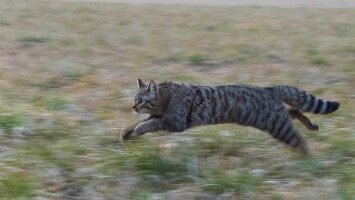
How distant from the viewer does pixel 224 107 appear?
23.8 feet

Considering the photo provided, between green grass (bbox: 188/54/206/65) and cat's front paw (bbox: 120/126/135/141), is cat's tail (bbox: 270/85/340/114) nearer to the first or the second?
cat's front paw (bbox: 120/126/135/141)

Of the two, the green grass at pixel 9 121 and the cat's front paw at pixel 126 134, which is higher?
the green grass at pixel 9 121

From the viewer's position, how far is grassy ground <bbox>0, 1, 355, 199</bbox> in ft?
19.9

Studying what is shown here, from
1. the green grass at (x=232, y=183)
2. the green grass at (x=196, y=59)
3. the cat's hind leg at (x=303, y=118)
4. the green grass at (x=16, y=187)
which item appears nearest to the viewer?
the green grass at (x=16, y=187)

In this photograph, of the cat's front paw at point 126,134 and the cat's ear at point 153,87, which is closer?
the cat's front paw at point 126,134

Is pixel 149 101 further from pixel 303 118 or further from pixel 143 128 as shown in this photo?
pixel 303 118

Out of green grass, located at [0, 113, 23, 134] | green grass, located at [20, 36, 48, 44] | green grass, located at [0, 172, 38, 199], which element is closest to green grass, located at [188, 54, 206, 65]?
green grass, located at [20, 36, 48, 44]

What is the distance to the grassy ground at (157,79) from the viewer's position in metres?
6.07

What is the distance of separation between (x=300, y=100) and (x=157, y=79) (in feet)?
10.5

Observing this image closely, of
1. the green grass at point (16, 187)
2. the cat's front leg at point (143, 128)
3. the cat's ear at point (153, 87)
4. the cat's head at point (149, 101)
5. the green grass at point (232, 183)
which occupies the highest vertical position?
the cat's ear at point (153, 87)

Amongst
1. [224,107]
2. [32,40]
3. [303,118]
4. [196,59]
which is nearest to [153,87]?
[224,107]

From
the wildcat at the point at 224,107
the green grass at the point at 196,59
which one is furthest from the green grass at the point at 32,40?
the wildcat at the point at 224,107

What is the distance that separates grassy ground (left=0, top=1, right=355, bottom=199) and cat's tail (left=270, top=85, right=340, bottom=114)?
0.26 m

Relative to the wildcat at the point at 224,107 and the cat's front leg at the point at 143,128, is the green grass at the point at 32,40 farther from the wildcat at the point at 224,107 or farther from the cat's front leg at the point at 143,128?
the cat's front leg at the point at 143,128
